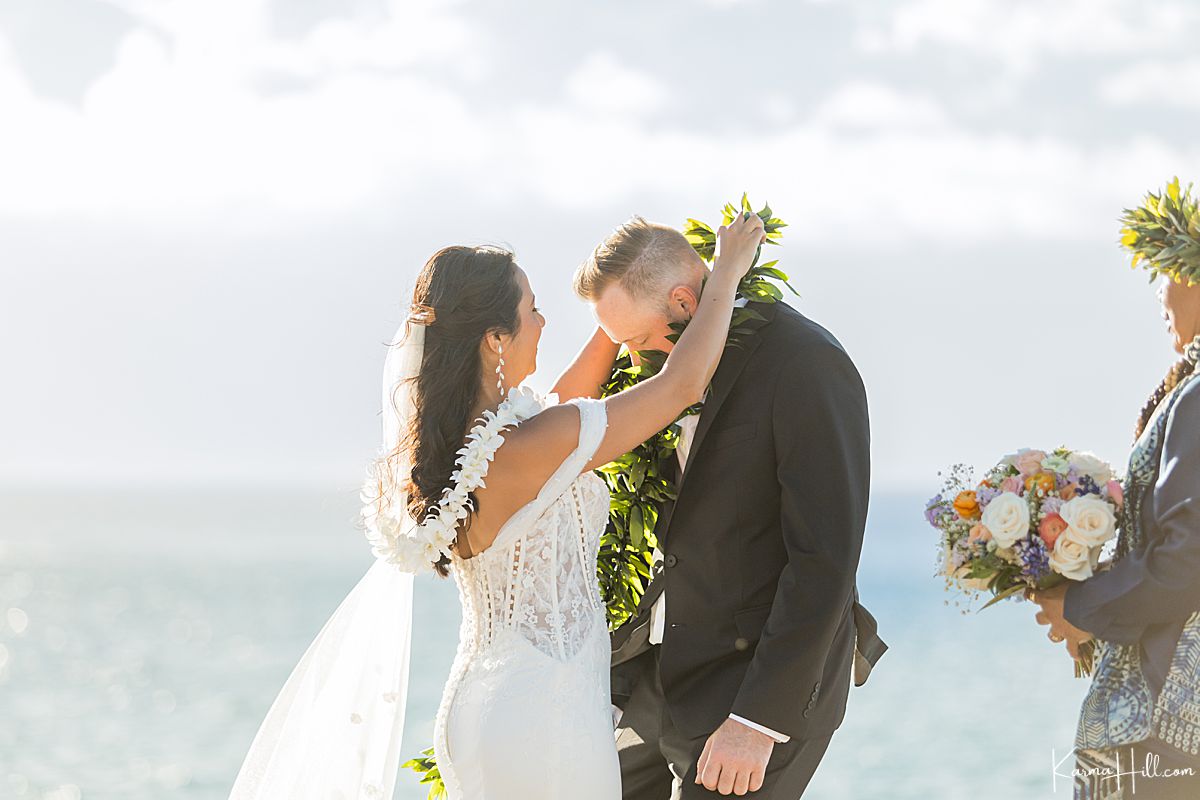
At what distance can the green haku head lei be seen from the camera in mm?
3697

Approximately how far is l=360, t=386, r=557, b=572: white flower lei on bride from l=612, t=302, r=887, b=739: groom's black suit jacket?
58 centimetres

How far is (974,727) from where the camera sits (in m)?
23.2

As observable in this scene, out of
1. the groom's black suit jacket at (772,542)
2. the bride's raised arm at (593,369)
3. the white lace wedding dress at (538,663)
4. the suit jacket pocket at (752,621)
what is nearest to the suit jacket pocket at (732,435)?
the groom's black suit jacket at (772,542)

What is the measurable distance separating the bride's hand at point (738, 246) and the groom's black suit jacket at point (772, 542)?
148 mm

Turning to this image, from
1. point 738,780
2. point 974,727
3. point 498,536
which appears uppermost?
point 974,727

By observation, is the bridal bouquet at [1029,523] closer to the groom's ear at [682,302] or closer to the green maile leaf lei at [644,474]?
the green maile leaf lei at [644,474]

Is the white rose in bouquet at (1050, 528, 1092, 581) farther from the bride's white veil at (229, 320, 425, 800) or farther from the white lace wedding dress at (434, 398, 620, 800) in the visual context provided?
the bride's white veil at (229, 320, 425, 800)

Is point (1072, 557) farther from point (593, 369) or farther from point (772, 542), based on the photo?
point (593, 369)

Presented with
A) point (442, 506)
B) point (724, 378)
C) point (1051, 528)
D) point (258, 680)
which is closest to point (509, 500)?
point (442, 506)

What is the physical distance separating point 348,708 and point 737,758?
4.34ft

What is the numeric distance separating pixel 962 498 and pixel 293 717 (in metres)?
2.22

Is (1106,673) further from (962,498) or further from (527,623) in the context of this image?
(527,623)

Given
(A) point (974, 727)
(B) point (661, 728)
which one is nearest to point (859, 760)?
(A) point (974, 727)

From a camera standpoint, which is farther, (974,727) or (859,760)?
(974,727)
